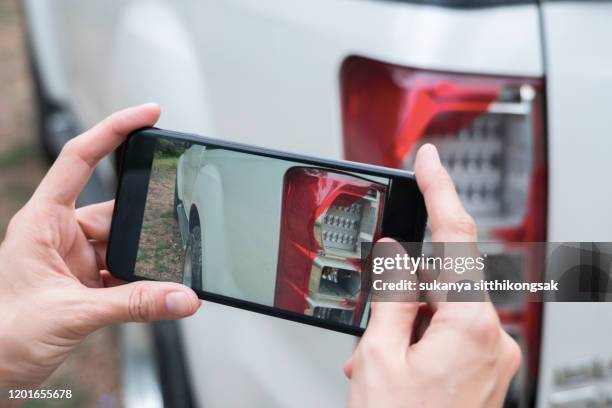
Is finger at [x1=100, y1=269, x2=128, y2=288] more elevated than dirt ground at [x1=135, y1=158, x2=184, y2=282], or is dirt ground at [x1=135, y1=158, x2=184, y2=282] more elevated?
dirt ground at [x1=135, y1=158, x2=184, y2=282]

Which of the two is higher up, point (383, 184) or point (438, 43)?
point (438, 43)

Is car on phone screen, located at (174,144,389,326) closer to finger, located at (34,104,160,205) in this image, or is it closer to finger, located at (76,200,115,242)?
finger, located at (34,104,160,205)

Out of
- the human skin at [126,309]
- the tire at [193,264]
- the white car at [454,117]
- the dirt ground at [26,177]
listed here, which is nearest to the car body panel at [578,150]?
the white car at [454,117]

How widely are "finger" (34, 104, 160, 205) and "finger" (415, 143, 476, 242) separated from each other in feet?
1.60

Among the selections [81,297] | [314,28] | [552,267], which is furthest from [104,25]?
[552,267]

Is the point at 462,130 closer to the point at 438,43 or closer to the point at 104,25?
the point at 438,43

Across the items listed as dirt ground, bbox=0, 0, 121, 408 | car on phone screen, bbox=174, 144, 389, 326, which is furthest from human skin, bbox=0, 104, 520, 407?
dirt ground, bbox=0, 0, 121, 408

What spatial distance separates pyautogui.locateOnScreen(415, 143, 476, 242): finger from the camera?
1007 mm

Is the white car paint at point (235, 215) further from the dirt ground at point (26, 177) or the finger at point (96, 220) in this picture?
the dirt ground at point (26, 177)

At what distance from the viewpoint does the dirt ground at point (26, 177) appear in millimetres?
2637

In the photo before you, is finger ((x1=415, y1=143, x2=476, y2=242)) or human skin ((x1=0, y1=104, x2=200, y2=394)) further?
human skin ((x1=0, y1=104, x2=200, y2=394))

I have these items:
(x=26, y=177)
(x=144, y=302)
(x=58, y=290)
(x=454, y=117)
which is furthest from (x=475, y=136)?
(x=26, y=177)

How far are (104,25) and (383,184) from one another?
1453mm

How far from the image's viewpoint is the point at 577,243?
4.44 feet
